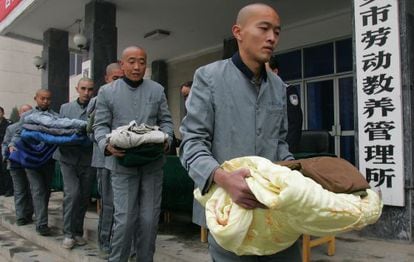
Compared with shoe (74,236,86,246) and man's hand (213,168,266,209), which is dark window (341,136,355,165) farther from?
man's hand (213,168,266,209)

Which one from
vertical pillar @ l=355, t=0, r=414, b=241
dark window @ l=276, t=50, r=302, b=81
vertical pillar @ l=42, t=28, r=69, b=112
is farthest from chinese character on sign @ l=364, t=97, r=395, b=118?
vertical pillar @ l=42, t=28, r=69, b=112

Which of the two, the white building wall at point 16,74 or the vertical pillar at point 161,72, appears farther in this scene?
the white building wall at point 16,74

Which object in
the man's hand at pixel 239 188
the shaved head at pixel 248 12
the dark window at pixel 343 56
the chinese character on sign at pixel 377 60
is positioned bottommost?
the man's hand at pixel 239 188

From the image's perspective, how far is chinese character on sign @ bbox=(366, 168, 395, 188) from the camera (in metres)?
4.17

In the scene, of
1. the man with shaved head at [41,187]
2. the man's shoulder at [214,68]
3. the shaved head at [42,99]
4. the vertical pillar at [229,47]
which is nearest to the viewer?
the man's shoulder at [214,68]

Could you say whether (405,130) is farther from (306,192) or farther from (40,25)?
(40,25)

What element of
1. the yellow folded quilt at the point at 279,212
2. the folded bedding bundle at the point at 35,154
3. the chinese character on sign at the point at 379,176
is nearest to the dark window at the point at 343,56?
the chinese character on sign at the point at 379,176

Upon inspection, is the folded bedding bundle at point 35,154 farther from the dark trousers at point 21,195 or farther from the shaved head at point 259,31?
the shaved head at point 259,31

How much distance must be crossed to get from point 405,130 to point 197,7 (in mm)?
4921

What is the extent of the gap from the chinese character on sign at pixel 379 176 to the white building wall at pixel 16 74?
1690 centimetres

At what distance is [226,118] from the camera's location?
5.40 feet

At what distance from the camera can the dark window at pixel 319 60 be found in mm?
7995

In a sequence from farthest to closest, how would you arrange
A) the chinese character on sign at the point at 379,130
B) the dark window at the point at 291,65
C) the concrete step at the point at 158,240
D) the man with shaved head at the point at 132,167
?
the dark window at the point at 291,65, the chinese character on sign at the point at 379,130, the concrete step at the point at 158,240, the man with shaved head at the point at 132,167

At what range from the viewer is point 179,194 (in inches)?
175
